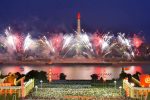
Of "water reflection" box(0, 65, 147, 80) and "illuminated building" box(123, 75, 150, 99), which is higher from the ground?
"water reflection" box(0, 65, 147, 80)

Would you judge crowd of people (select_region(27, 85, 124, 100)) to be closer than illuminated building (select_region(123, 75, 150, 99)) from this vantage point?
No

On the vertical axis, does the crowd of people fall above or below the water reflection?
below

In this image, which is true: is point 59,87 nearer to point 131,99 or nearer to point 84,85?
point 84,85

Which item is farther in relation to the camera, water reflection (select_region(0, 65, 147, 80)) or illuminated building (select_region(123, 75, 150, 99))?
water reflection (select_region(0, 65, 147, 80))

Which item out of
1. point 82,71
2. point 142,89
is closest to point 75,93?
point 142,89

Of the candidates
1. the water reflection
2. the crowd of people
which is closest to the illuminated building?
the crowd of people

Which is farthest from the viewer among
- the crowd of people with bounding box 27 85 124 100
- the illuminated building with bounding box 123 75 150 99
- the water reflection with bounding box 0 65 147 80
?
the water reflection with bounding box 0 65 147 80

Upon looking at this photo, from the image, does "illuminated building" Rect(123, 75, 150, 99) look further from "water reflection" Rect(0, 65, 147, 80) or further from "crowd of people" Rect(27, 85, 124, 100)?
"water reflection" Rect(0, 65, 147, 80)

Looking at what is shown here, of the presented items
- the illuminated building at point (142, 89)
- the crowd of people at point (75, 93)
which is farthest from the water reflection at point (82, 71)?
the illuminated building at point (142, 89)

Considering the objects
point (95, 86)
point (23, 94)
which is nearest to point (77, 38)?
point (95, 86)

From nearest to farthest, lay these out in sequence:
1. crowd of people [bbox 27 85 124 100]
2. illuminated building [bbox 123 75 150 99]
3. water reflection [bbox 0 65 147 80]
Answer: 1. illuminated building [bbox 123 75 150 99]
2. crowd of people [bbox 27 85 124 100]
3. water reflection [bbox 0 65 147 80]
